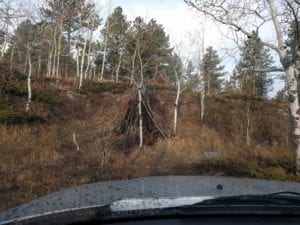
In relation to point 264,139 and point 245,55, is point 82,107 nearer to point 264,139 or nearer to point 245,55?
point 264,139

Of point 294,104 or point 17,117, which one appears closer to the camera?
point 294,104

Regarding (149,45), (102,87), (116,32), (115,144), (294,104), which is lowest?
(115,144)

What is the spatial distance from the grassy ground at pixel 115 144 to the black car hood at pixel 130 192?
298 inches

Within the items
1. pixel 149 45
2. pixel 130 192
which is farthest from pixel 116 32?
pixel 130 192

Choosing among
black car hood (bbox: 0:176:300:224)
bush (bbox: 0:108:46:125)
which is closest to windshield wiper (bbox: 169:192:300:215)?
black car hood (bbox: 0:176:300:224)

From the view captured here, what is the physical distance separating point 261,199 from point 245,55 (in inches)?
525

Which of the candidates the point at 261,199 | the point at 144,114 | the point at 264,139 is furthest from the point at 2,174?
the point at 264,139

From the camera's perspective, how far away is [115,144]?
2028 cm

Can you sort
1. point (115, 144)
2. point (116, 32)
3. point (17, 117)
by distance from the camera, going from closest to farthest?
point (115, 144), point (17, 117), point (116, 32)

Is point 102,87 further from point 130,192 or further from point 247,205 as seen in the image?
point 247,205

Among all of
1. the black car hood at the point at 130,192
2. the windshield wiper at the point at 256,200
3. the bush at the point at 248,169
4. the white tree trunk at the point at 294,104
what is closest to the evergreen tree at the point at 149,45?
the bush at the point at 248,169

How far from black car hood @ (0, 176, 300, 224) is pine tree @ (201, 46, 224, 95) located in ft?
86.4

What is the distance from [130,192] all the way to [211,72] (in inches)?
1470

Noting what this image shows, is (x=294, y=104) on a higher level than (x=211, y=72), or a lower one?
lower
